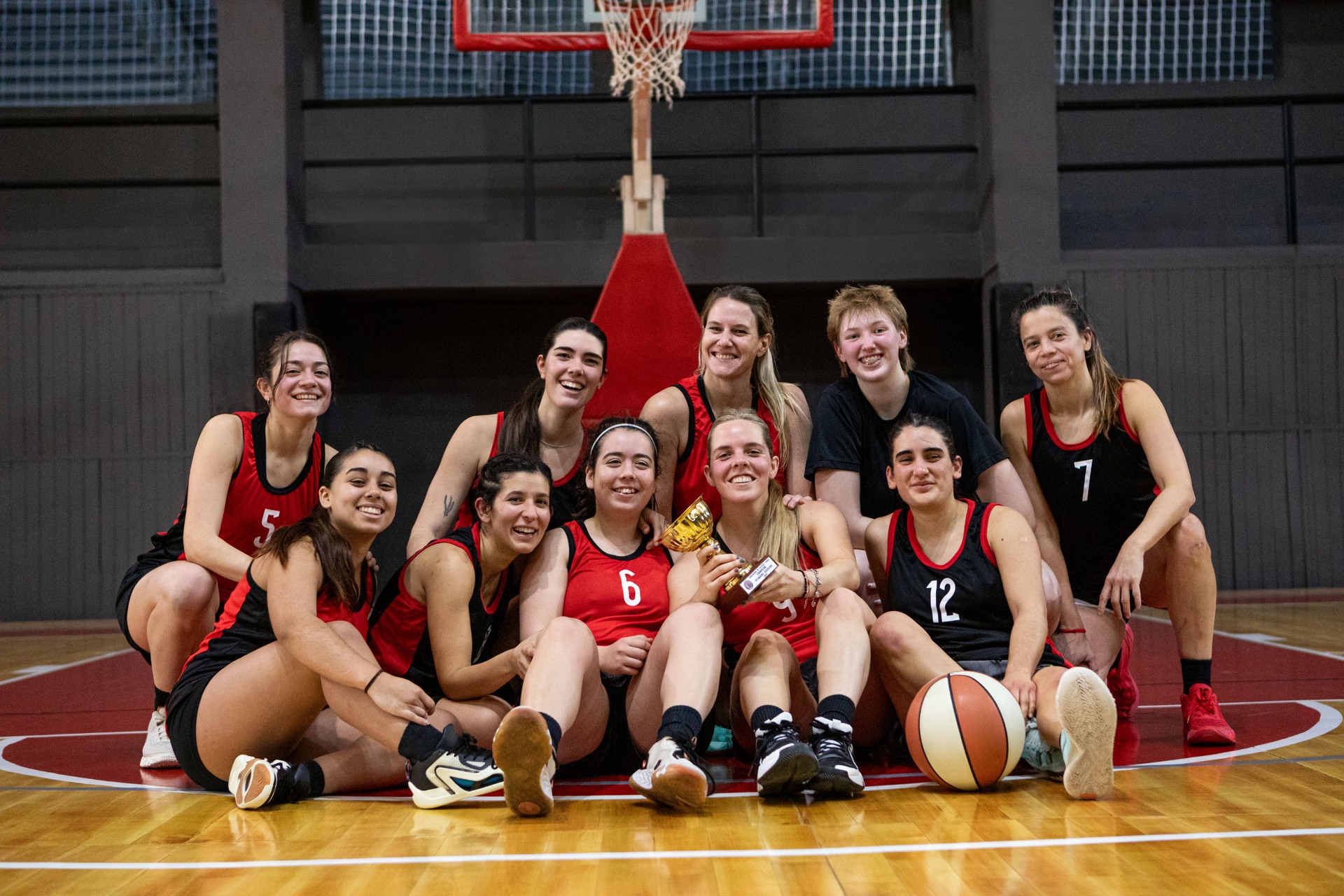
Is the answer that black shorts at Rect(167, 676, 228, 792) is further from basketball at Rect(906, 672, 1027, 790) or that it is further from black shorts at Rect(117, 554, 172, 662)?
basketball at Rect(906, 672, 1027, 790)

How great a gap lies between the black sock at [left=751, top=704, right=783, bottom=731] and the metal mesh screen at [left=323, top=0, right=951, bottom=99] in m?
6.77

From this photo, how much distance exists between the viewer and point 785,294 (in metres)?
8.32

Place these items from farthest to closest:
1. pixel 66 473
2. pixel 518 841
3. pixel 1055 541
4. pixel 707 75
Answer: pixel 707 75
pixel 66 473
pixel 1055 541
pixel 518 841

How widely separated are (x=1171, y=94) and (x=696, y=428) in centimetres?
655

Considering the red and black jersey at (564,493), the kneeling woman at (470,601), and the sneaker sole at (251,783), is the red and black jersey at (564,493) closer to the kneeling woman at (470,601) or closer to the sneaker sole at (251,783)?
the kneeling woman at (470,601)

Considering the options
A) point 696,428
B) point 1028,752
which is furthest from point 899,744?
point 696,428

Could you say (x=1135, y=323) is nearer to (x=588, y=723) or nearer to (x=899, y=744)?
(x=899, y=744)

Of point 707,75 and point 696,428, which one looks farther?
point 707,75

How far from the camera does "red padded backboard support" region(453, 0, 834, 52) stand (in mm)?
6305

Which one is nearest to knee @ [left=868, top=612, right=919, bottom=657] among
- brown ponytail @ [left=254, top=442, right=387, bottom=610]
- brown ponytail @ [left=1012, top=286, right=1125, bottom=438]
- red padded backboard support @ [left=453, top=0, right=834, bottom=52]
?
brown ponytail @ [left=1012, top=286, right=1125, bottom=438]

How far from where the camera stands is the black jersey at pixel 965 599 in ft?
8.98

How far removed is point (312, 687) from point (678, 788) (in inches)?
34.0

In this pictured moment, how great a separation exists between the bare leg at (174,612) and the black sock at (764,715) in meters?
1.60

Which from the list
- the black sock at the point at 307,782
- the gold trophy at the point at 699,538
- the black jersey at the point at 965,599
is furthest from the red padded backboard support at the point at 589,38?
the black sock at the point at 307,782
